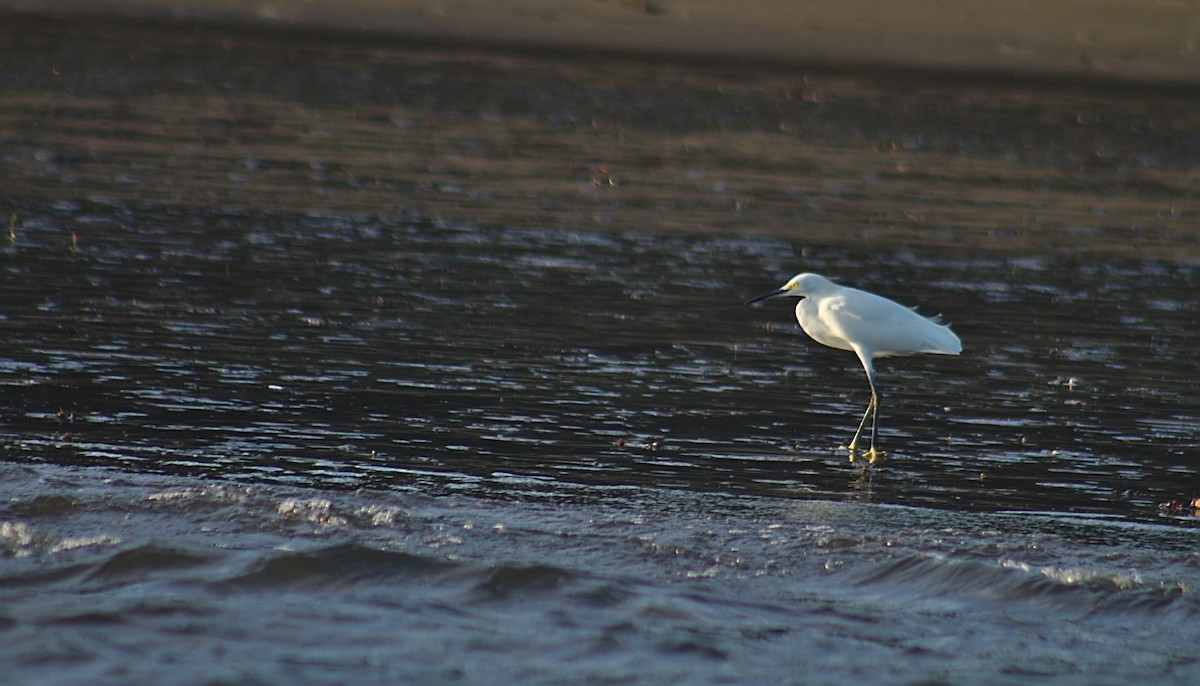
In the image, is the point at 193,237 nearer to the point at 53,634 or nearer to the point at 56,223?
the point at 56,223

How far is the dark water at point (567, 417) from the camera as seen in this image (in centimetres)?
618

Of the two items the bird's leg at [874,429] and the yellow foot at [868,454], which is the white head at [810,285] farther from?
the yellow foot at [868,454]

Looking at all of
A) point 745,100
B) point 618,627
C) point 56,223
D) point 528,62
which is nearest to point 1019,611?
point 618,627

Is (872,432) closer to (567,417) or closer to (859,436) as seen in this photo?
(859,436)

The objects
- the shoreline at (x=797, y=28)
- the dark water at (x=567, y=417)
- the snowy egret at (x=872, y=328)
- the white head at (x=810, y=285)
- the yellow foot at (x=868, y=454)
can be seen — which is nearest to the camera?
the dark water at (x=567, y=417)

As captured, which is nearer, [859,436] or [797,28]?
[859,436]

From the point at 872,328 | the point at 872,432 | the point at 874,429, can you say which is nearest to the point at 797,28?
the point at 872,328

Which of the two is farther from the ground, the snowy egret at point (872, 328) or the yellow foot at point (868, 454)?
Answer: the snowy egret at point (872, 328)

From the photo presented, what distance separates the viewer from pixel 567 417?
934 centimetres

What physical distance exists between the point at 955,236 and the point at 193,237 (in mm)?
7551

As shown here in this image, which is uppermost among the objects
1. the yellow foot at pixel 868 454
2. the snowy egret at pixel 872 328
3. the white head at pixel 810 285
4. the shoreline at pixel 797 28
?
the shoreline at pixel 797 28

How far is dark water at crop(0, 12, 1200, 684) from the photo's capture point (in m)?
6.18

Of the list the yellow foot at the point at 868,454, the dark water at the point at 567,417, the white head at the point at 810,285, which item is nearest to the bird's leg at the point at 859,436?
the yellow foot at the point at 868,454

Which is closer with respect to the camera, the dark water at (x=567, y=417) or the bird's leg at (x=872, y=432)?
the dark water at (x=567, y=417)
